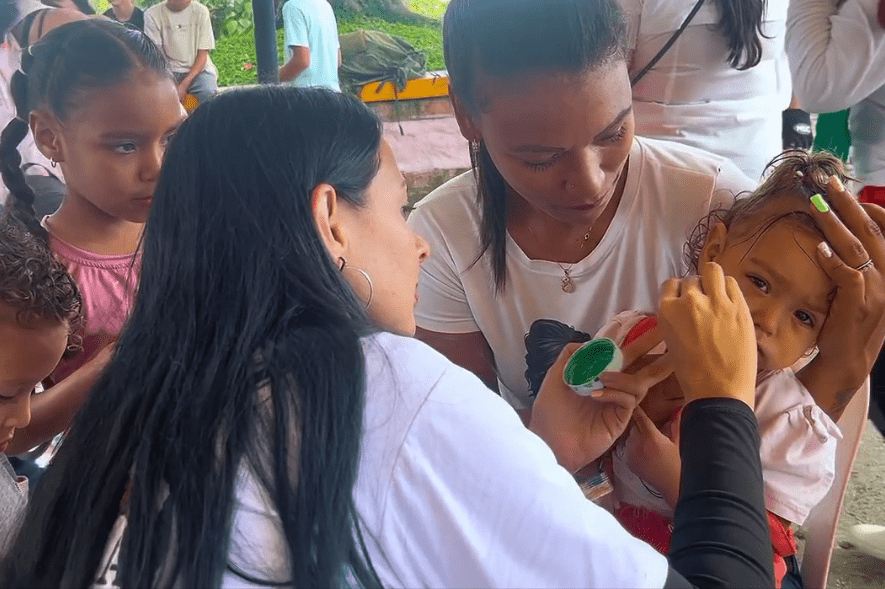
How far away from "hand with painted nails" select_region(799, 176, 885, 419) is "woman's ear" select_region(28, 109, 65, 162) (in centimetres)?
117

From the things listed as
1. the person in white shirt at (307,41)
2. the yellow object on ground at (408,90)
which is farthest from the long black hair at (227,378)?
the yellow object on ground at (408,90)

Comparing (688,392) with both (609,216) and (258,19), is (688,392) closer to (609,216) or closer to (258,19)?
(609,216)

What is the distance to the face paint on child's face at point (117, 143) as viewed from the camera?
4.17 feet

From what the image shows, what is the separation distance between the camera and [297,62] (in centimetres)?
317

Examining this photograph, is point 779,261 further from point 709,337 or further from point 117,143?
point 117,143

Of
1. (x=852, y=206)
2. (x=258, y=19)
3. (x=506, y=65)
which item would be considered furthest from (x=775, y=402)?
(x=258, y=19)

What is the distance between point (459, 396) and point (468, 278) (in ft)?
2.08

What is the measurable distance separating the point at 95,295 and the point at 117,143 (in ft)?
0.82

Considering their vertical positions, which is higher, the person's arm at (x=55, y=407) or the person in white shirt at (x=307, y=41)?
the person's arm at (x=55, y=407)

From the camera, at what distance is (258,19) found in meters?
2.27

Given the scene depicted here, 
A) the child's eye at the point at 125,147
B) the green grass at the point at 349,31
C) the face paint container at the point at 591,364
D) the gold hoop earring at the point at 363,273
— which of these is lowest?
the green grass at the point at 349,31

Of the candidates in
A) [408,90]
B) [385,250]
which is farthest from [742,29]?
[408,90]

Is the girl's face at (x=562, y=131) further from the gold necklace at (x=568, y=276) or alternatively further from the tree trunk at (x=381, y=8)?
the tree trunk at (x=381, y=8)

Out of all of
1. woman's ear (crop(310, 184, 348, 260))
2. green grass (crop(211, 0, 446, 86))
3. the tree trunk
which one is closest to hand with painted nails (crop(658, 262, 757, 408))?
→ woman's ear (crop(310, 184, 348, 260))
